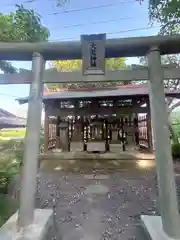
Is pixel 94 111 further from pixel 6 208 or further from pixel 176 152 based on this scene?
pixel 6 208

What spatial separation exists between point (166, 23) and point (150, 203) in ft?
13.2

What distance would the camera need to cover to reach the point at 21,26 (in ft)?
15.1

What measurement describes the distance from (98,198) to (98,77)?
306cm

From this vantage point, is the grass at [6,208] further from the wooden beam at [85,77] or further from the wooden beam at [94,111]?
the wooden beam at [94,111]

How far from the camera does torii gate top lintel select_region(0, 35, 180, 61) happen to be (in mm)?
3045

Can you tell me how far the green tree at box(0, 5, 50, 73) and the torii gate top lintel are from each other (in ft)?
4.78

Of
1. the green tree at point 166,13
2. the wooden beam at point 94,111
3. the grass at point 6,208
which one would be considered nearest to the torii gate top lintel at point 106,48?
the green tree at point 166,13

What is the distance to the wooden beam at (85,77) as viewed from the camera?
312 cm

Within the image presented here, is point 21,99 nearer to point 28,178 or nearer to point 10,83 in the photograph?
point 10,83

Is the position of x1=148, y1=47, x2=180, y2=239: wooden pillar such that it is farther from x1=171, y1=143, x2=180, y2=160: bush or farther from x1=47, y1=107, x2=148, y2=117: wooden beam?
x1=171, y1=143, x2=180, y2=160: bush

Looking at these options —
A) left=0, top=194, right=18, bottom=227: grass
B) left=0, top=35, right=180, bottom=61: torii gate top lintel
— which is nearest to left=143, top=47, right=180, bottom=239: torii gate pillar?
left=0, top=35, right=180, bottom=61: torii gate top lintel

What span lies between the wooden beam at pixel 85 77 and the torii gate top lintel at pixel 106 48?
30 cm

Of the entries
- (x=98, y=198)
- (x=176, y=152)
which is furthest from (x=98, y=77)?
(x=176, y=152)

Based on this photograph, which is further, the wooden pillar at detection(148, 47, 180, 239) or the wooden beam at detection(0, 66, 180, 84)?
the wooden beam at detection(0, 66, 180, 84)
